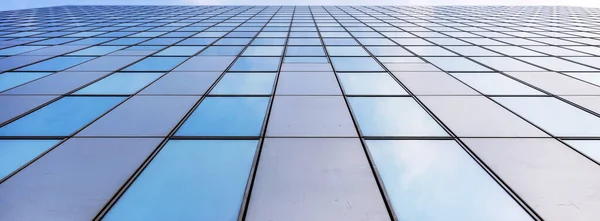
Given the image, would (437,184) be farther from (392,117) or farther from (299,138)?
(299,138)

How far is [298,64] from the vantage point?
8766 mm

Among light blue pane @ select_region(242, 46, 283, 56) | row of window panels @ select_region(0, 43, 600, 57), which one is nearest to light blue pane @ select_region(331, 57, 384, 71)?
row of window panels @ select_region(0, 43, 600, 57)

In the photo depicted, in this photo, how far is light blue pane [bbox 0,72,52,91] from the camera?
715cm

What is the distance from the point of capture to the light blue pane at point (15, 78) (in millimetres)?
7148

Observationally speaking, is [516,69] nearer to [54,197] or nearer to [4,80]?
[54,197]

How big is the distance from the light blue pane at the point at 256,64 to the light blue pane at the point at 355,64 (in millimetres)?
1884

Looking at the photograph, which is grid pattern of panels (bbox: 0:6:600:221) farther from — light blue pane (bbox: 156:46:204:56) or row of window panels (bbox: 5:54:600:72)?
light blue pane (bbox: 156:46:204:56)

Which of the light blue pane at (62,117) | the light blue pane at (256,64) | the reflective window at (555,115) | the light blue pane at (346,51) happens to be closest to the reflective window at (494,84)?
the reflective window at (555,115)

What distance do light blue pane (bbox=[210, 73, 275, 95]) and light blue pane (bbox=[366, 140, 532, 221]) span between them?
3205 mm

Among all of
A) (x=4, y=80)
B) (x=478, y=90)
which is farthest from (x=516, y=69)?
(x=4, y=80)

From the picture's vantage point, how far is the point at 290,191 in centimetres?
347

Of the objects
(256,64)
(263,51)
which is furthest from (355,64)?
(263,51)

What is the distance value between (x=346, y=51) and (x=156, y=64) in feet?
21.6

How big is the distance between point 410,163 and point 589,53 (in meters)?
12.0
